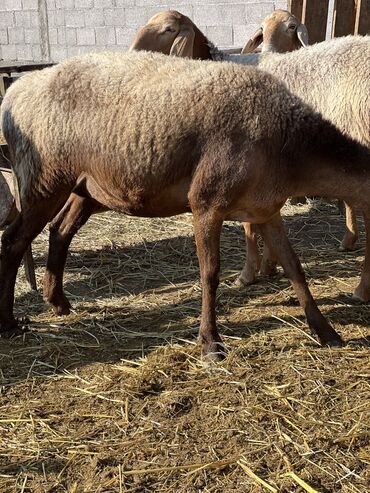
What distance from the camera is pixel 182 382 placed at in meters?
4.14

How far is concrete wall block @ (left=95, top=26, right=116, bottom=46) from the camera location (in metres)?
12.4

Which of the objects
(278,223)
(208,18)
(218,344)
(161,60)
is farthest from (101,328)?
(208,18)

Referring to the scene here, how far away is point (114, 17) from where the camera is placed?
40.4 ft

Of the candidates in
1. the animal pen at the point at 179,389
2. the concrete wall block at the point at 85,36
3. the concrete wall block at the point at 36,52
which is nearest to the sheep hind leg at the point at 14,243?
the animal pen at the point at 179,389

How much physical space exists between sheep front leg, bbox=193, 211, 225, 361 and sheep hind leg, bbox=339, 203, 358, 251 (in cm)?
246

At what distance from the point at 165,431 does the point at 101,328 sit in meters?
1.46

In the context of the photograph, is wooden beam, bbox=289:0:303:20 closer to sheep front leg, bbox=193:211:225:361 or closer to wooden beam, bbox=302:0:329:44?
wooden beam, bbox=302:0:329:44

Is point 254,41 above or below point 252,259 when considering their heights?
above

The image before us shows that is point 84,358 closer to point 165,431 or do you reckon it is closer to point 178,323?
point 178,323

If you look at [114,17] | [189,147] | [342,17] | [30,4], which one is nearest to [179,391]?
[189,147]

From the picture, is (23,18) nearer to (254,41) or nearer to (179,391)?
(254,41)

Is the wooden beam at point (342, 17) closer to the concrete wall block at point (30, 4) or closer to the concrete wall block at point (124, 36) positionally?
the concrete wall block at point (124, 36)

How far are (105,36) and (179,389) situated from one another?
9554mm

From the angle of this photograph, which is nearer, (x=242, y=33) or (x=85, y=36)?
(x=242, y=33)
